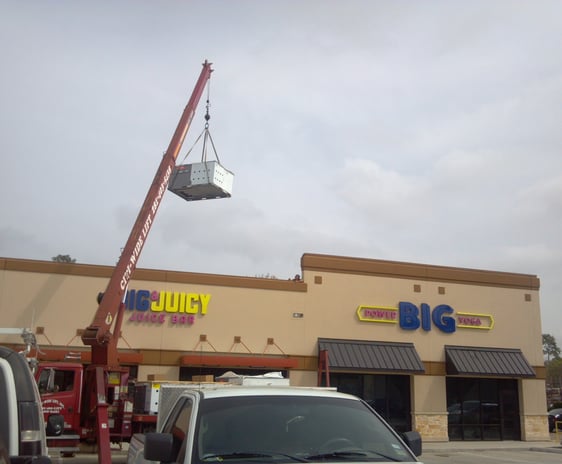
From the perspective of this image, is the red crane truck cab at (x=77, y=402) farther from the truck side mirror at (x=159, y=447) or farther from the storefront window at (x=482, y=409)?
the storefront window at (x=482, y=409)

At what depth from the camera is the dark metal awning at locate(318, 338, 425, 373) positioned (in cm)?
2336

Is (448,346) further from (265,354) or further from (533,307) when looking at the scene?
(265,354)

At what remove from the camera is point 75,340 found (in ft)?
71.7

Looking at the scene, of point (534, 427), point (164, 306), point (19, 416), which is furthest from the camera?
point (534, 427)

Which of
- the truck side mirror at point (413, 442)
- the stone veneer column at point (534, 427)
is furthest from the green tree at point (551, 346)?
the truck side mirror at point (413, 442)

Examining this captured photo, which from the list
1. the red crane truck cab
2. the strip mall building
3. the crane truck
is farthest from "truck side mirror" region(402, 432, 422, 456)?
the strip mall building

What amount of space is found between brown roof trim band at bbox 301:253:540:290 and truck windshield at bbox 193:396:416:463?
65.6 feet

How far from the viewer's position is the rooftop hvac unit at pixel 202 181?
62.5 ft

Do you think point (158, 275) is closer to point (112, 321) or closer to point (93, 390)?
point (112, 321)

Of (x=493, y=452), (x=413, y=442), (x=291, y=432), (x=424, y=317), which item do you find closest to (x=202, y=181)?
(x=424, y=317)

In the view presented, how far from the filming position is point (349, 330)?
81.3 feet

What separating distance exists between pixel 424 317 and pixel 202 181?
1216cm

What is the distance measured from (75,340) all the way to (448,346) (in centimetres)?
1515

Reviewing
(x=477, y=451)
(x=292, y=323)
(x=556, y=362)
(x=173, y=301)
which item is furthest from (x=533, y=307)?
(x=556, y=362)
